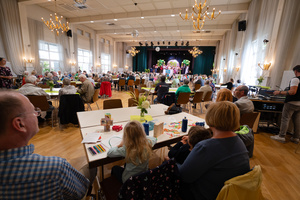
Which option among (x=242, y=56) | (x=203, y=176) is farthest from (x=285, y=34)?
(x=203, y=176)

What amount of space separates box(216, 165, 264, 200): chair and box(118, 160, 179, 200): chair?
0.31 metres

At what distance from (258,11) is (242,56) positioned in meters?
2.02

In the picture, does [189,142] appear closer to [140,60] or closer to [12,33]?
[12,33]

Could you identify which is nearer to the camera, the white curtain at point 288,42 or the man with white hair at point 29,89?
the man with white hair at point 29,89

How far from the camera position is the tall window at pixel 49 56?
347 inches

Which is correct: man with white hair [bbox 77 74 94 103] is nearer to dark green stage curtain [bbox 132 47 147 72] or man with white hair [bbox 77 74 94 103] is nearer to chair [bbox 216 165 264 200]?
chair [bbox 216 165 264 200]

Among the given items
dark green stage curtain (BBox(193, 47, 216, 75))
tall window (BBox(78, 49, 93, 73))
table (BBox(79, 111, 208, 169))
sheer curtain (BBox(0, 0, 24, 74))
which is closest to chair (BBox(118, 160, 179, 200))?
table (BBox(79, 111, 208, 169))

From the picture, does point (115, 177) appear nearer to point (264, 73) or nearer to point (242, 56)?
point (264, 73)

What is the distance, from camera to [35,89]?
10.4 ft

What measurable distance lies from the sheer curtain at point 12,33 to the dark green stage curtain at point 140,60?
50.1ft

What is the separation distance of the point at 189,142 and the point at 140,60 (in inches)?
834

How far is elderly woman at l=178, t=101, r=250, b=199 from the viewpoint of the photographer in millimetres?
941

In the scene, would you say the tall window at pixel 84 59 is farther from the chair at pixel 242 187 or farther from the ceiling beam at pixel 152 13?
the chair at pixel 242 187

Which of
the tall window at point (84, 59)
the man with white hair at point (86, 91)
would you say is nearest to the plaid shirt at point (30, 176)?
the man with white hair at point (86, 91)
